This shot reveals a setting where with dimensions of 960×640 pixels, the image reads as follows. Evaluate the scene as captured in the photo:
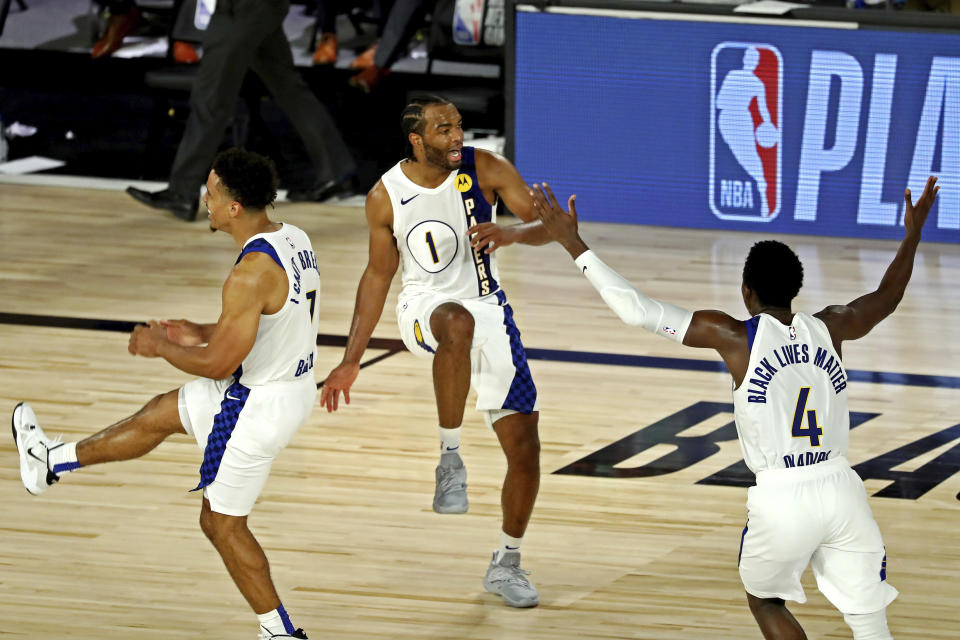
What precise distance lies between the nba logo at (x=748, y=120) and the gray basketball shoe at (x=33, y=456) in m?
5.65

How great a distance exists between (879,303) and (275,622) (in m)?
1.93

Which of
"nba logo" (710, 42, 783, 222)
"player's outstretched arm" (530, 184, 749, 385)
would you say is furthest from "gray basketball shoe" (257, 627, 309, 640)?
"nba logo" (710, 42, 783, 222)

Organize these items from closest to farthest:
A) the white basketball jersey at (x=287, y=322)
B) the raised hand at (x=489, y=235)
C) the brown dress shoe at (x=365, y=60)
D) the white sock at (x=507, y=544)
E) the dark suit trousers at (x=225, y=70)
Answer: the white basketball jersey at (x=287, y=322) → the raised hand at (x=489, y=235) → the white sock at (x=507, y=544) → the dark suit trousers at (x=225, y=70) → the brown dress shoe at (x=365, y=60)

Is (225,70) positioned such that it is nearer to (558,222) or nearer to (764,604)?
(558,222)

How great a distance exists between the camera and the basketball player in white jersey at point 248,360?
13.3 ft

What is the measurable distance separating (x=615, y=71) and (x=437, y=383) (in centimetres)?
504

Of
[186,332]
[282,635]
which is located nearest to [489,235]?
[186,332]

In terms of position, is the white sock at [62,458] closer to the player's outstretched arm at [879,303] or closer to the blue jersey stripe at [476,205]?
the blue jersey stripe at [476,205]

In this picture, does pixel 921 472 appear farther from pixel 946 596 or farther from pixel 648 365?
pixel 648 365

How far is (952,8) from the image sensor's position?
9070 millimetres

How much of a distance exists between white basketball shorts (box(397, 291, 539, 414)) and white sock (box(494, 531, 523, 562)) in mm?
430

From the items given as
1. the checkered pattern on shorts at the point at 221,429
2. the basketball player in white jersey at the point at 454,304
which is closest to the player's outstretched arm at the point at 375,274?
the basketball player in white jersey at the point at 454,304

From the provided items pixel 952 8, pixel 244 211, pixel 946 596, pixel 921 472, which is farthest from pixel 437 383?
pixel 952 8

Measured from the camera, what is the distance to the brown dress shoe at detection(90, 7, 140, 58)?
45.2 ft
